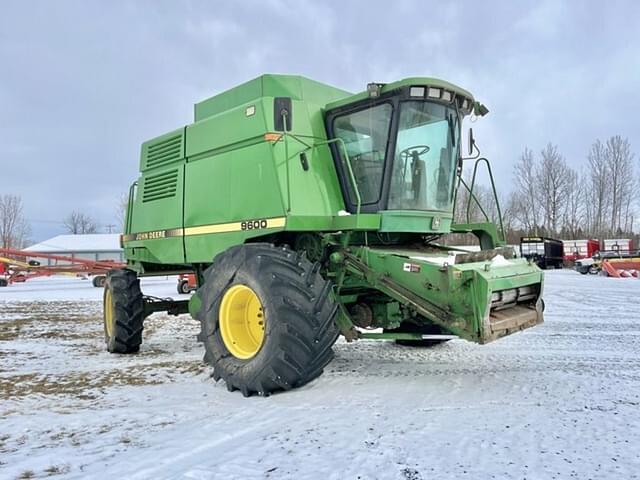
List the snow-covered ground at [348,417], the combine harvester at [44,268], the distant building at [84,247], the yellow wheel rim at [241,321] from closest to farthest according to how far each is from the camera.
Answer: the snow-covered ground at [348,417], the yellow wheel rim at [241,321], the combine harvester at [44,268], the distant building at [84,247]

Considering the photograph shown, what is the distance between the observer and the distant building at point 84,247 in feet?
188

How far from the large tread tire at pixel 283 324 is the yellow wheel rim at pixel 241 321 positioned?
10 centimetres

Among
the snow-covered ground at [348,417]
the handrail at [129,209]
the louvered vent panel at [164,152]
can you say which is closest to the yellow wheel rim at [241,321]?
the snow-covered ground at [348,417]

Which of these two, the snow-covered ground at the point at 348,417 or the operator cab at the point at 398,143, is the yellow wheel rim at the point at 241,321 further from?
the operator cab at the point at 398,143

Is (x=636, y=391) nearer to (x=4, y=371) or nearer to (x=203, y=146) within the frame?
(x=203, y=146)

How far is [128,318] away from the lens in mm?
7027

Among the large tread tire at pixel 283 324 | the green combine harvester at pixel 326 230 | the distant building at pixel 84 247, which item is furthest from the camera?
the distant building at pixel 84 247

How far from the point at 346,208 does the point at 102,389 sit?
298 centimetres

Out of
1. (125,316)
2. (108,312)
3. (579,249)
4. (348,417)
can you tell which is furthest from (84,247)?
(348,417)

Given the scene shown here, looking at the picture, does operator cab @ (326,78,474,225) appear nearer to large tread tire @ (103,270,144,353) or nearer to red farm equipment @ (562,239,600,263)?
large tread tire @ (103,270,144,353)

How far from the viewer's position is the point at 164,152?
23.2ft

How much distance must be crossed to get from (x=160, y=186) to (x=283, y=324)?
3.57m

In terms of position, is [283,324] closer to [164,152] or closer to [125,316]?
[125,316]

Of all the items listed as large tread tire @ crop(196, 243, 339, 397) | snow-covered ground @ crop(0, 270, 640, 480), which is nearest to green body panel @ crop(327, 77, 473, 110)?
large tread tire @ crop(196, 243, 339, 397)
